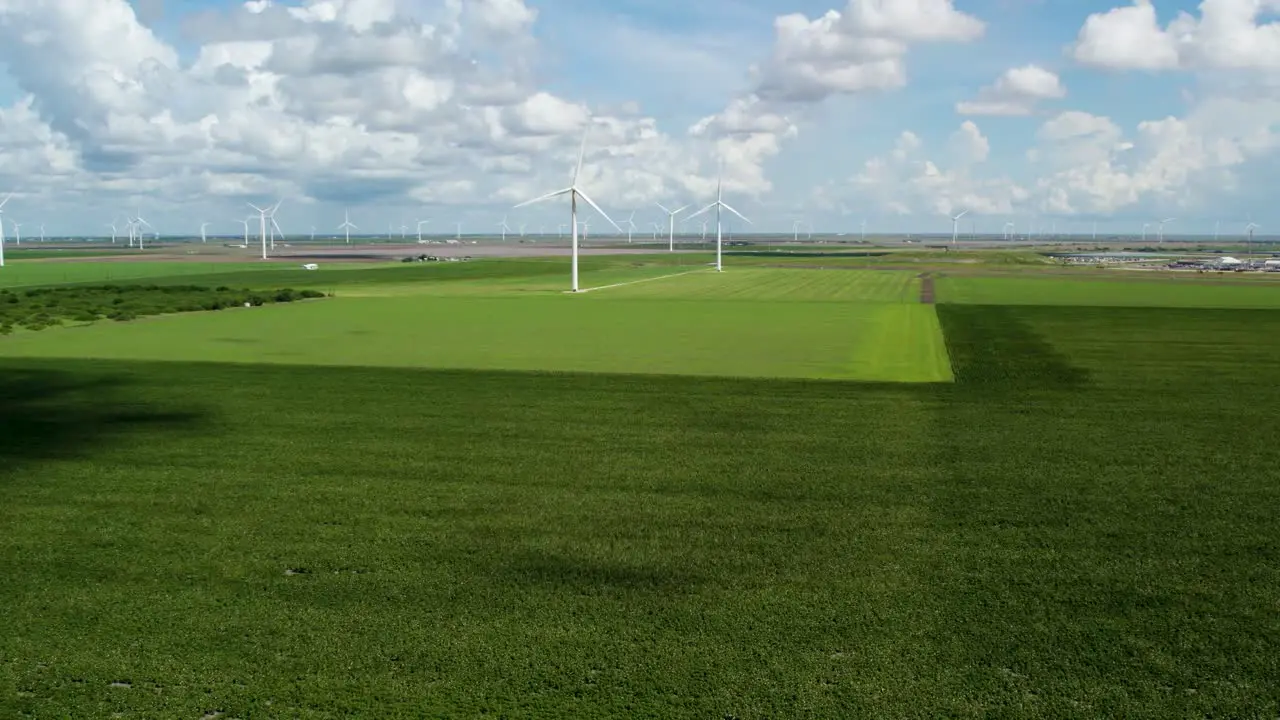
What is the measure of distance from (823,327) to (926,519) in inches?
1459

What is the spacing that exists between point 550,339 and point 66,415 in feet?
76.1

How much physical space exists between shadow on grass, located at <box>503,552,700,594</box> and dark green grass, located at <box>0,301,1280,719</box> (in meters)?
0.07

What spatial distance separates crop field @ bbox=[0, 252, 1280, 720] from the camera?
1080 cm

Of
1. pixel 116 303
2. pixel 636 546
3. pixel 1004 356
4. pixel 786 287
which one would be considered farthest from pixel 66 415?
pixel 786 287

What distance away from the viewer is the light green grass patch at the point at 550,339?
1449 inches

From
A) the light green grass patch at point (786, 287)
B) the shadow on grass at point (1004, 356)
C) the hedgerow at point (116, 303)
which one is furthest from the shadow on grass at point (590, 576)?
the light green grass patch at point (786, 287)

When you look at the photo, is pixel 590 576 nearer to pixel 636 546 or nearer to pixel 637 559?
pixel 637 559

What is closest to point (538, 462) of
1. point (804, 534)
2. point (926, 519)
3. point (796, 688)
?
point (804, 534)

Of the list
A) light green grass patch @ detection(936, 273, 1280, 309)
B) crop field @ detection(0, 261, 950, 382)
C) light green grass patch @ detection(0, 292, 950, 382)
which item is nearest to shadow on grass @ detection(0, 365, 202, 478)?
crop field @ detection(0, 261, 950, 382)

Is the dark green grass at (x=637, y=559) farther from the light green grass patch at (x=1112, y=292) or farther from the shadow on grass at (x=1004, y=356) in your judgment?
the light green grass patch at (x=1112, y=292)

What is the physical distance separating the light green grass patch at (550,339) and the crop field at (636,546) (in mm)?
4814

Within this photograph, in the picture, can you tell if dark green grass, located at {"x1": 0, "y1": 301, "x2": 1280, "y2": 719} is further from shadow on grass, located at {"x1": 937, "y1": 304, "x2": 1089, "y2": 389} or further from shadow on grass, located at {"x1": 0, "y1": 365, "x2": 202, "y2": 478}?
shadow on grass, located at {"x1": 937, "y1": 304, "x2": 1089, "y2": 389}

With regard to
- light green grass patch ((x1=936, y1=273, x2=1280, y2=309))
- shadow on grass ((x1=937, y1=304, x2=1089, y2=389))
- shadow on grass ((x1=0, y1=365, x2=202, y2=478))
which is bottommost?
shadow on grass ((x1=0, y1=365, x2=202, y2=478))

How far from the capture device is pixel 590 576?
14.0 metres
